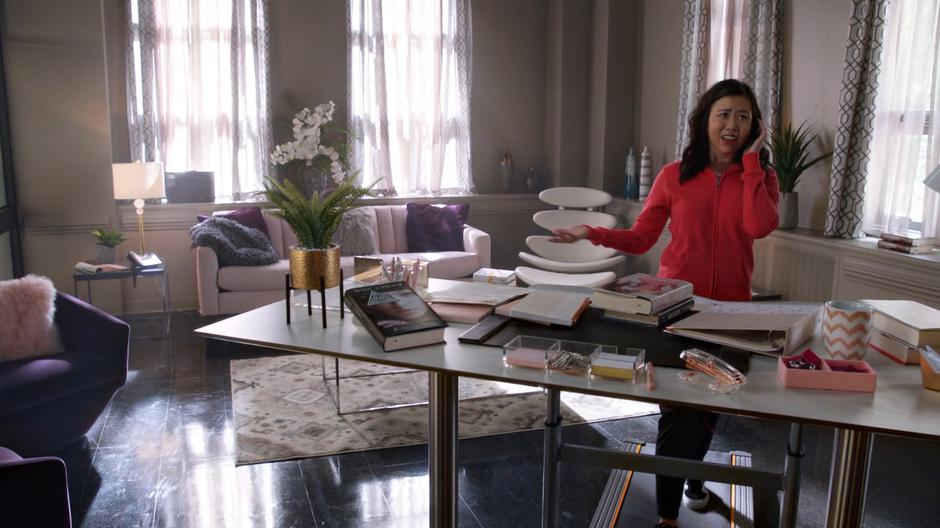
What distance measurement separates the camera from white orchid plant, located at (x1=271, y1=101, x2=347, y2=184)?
5.82 m

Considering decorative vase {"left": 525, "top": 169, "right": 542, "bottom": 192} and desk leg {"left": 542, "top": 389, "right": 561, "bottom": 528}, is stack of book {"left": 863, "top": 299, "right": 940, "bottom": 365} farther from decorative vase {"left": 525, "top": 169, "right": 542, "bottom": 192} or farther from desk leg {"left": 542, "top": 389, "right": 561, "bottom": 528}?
decorative vase {"left": 525, "top": 169, "right": 542, "bottom": 192}

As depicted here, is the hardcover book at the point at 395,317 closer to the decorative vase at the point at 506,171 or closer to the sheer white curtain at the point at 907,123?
the sheer white curtain at the point at 907,123

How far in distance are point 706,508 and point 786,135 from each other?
2.50 meters

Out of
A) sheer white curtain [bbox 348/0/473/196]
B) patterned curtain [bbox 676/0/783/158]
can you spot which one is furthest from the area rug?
sheer white curtain [bbox 348/0/473/196]

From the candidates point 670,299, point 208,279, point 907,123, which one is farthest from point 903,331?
point 208,279

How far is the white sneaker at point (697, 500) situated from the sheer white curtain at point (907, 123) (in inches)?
81.1

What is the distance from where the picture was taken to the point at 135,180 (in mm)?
5086

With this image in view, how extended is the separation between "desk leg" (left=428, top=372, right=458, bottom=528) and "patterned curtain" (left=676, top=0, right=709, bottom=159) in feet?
12.8

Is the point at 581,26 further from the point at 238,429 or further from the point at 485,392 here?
the point at 238,429

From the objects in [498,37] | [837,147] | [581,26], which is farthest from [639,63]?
[837,147]

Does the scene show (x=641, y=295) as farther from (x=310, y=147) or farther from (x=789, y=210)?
(x=310, y=147)

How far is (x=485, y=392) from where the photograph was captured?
405cm

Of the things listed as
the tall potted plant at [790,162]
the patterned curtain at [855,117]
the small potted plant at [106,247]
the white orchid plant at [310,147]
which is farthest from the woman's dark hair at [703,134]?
the small potted plant at [106,247]

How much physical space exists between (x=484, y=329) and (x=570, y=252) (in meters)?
3.53
